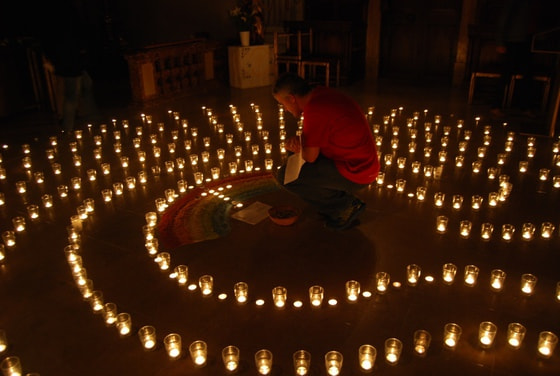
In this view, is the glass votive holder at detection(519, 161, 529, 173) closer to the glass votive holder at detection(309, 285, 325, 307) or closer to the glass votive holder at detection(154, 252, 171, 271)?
the glass votive holder at detection(309, 285, 325, 307)

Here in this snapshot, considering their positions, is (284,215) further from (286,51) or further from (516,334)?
(286,51)

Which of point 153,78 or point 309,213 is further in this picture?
point 153,78

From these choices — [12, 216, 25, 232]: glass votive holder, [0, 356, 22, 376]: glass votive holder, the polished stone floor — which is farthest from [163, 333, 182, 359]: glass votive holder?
[12, 216, 25, 232]: glass votive holder

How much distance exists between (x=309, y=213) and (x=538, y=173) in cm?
216

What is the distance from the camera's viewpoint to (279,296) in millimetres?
2639

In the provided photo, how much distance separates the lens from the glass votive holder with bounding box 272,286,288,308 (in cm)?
263

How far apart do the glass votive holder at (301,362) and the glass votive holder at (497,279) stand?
1.22 meters

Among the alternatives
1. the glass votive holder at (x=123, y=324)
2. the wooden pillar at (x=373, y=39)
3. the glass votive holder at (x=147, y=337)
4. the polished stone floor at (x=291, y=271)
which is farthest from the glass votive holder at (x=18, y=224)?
the wooden pillar at (x=373, y=39)

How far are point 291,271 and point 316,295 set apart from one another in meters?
0.34

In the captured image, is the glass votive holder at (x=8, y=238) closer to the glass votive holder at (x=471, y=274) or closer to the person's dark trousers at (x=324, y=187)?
the person's dark trousers at (x=324, y=187)

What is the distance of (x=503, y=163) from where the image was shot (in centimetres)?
456

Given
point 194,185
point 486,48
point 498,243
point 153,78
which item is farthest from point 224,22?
point 498,243

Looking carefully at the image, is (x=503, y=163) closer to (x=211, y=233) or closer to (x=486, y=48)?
(x=211, y=233)

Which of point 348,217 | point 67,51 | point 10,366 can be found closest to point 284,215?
point 348,217
